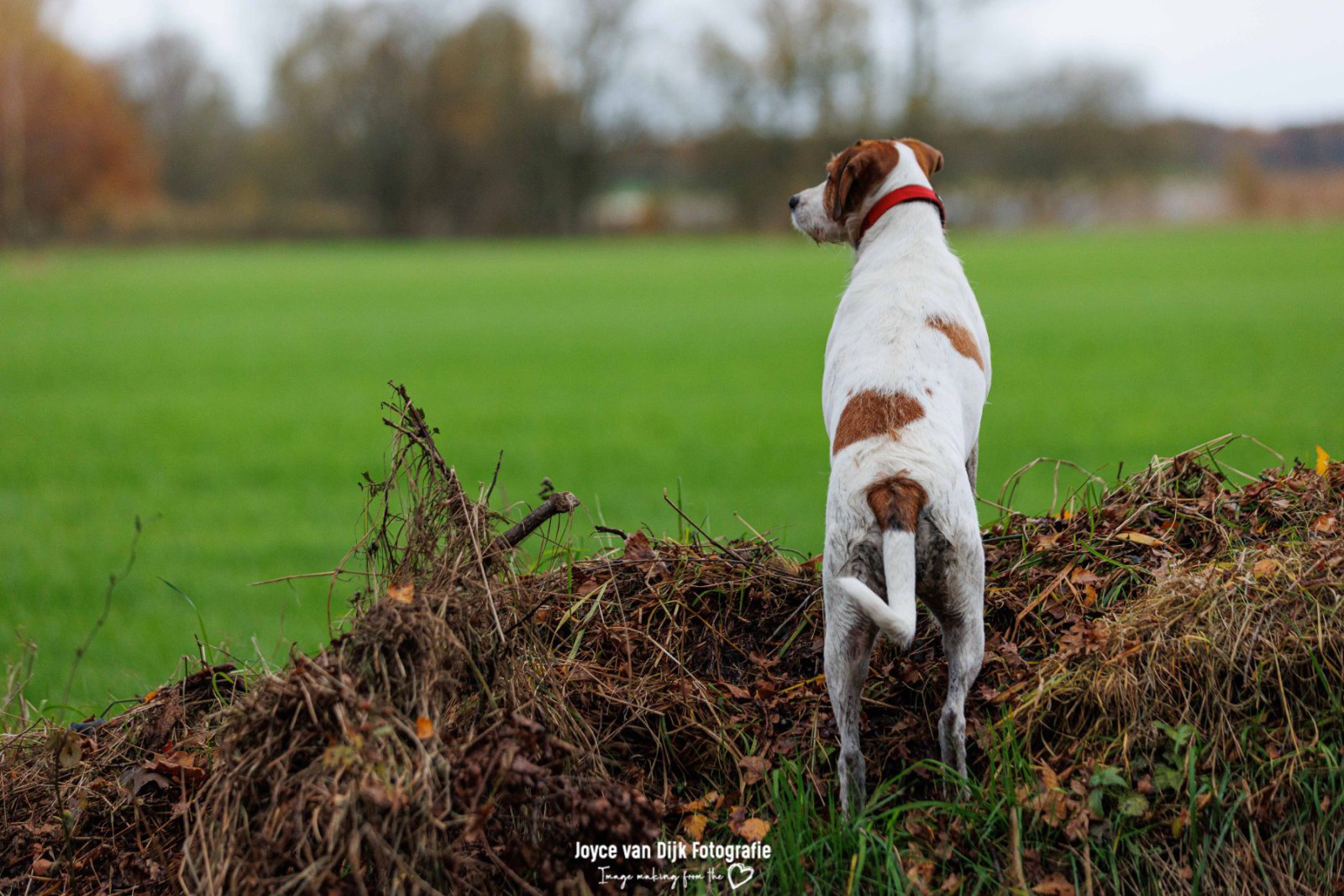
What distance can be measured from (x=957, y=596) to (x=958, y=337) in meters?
0.93

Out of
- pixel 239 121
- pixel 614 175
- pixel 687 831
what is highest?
pixel 239 121

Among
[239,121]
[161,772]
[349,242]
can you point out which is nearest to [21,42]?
[239,121]

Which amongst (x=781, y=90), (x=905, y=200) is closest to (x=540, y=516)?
(x=905, y=200)

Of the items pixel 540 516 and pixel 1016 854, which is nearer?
pixel 1016 854

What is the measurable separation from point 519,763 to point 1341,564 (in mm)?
2254

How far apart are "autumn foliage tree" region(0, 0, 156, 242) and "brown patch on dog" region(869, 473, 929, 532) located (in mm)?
73347

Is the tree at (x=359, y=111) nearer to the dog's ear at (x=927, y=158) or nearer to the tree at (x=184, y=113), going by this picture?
the tree at (x=184, y=113)

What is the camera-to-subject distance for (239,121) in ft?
279

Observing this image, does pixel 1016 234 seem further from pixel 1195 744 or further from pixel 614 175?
pixel 1195 744

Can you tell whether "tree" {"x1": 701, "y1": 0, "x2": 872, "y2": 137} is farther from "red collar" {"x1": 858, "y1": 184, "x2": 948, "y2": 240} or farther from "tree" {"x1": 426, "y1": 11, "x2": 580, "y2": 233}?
"red collar" {"x1": 858, "y1": 184, "x2": 948, "y2": 240}

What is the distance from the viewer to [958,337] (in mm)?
3506

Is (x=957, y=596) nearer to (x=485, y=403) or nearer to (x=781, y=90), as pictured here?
(x=485, y=403)

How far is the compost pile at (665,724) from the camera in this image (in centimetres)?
248

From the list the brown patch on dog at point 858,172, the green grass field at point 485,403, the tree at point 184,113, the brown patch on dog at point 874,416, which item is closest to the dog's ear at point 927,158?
the brown patch on dog at point 858,172
